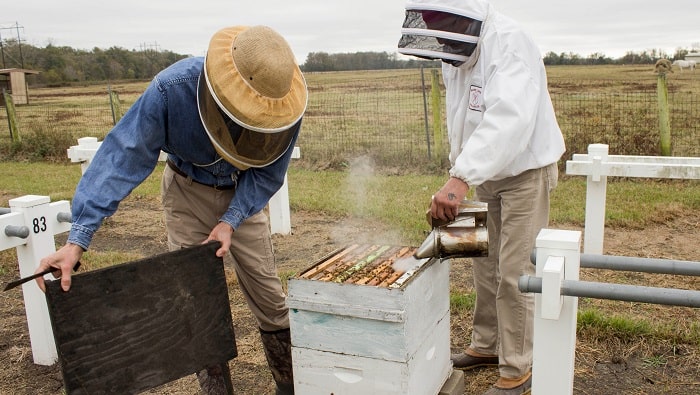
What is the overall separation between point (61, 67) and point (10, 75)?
10419 millimetres

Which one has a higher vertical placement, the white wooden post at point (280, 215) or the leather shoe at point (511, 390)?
the white wooden post at point (280, 215)

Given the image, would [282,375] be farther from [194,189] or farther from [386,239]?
[386,239]

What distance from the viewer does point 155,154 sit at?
2.74 metres

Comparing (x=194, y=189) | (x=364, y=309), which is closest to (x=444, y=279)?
(x=364, y=309)

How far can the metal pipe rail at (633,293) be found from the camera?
181 centimetres

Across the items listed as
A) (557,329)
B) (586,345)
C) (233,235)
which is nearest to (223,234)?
(233,235)

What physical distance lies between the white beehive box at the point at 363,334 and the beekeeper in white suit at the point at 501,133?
48 cm

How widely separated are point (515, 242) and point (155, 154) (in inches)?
68.3

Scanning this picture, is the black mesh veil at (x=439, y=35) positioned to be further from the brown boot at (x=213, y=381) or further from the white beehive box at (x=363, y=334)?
the brown boot at (x=213, y=381)

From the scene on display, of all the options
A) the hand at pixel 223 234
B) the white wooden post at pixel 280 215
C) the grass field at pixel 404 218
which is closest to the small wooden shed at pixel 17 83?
the grass field at pixel 404 218

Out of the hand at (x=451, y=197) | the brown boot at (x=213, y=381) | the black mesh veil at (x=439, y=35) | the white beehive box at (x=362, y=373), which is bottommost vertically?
the brown boot at (x=213, y=381)

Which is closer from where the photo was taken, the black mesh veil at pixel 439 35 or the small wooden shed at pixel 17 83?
the black mesh veil at pixel 439 35

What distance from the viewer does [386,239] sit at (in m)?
5.78

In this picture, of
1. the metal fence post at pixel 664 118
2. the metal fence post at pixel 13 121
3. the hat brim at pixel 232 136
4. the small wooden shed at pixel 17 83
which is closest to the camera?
the hat brim at pixel 232 136
